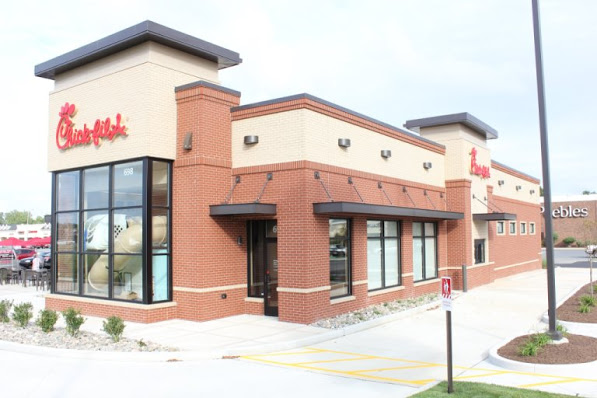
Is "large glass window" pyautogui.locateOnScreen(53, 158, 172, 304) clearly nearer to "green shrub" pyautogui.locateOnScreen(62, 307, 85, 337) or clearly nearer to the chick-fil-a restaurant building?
the chick-fil-a restaurant building

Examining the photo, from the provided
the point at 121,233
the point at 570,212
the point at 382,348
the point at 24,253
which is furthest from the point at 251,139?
the point at 570,212

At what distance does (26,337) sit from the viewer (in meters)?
12.6

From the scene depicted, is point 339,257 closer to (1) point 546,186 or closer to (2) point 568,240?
(1) point 546,186

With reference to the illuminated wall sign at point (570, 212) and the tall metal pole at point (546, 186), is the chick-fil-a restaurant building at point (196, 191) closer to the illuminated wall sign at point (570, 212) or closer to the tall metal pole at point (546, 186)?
the tall metal pole at point (546, 186)

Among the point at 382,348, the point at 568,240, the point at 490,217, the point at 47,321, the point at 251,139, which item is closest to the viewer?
the point at 382,348

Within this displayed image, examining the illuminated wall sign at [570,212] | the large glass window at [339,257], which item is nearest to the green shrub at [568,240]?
the illuminated wall sign at [570,212]

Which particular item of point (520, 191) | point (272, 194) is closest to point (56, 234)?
point (272, 194)

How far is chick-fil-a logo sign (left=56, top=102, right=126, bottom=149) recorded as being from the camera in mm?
15516

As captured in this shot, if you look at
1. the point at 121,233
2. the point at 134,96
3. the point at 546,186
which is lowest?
the point at 121,233

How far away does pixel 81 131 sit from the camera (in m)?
16.5

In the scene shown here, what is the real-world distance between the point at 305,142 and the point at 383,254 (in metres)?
5.81

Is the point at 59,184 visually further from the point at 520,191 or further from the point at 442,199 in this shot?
the point at 520,191

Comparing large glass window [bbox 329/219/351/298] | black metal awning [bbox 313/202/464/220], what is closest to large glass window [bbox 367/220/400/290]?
black metal awning [bbox 313/202/464/220]

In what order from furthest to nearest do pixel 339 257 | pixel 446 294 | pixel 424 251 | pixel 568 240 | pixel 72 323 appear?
pixel 568 240
pixel 424 251
pixel 339 257
pixel 72 323
pixel 446 294
